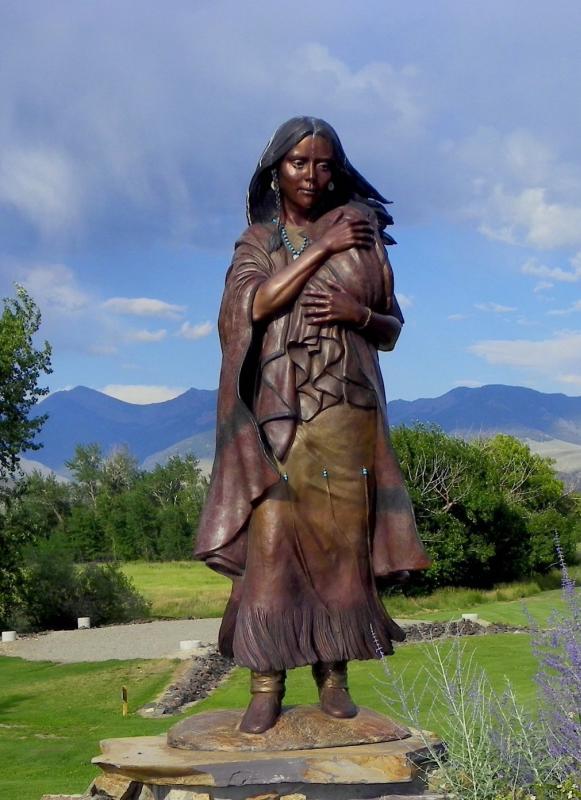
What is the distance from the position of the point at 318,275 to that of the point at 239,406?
719 millimetres

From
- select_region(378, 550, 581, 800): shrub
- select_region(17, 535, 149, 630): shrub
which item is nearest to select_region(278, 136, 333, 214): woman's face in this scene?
select_region(378, 550, 581, 800): shrub

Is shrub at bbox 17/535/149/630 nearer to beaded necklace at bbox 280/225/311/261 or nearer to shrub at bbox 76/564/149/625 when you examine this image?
shrub at bbox 76/564/149/625

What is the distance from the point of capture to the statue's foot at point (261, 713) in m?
4.53

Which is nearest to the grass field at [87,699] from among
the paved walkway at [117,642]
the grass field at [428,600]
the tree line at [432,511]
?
the paved walkway at [117,642]

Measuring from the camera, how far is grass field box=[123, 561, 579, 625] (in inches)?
1016

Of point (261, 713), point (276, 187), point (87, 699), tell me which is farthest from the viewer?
point (87, 699)

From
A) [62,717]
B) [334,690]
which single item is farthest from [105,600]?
[334,690]

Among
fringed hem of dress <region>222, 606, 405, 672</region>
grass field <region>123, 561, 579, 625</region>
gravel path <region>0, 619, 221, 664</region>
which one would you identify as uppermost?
fringed hem of dress <region>222, 606, 405, 672</region>

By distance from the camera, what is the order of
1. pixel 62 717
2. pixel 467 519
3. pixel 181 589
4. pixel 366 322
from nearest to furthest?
pixel 366 322
pixel 62 717
pixel 467 519
pixel 181 589

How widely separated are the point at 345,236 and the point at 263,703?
216 cm

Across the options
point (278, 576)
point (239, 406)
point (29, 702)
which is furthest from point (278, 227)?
point (29, 702)

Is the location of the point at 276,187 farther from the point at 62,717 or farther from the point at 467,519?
the point at 467,519

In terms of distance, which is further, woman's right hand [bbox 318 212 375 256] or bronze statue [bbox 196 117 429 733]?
woman's right hand [bbox 318 212 375 256]

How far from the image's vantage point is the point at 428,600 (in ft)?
101
